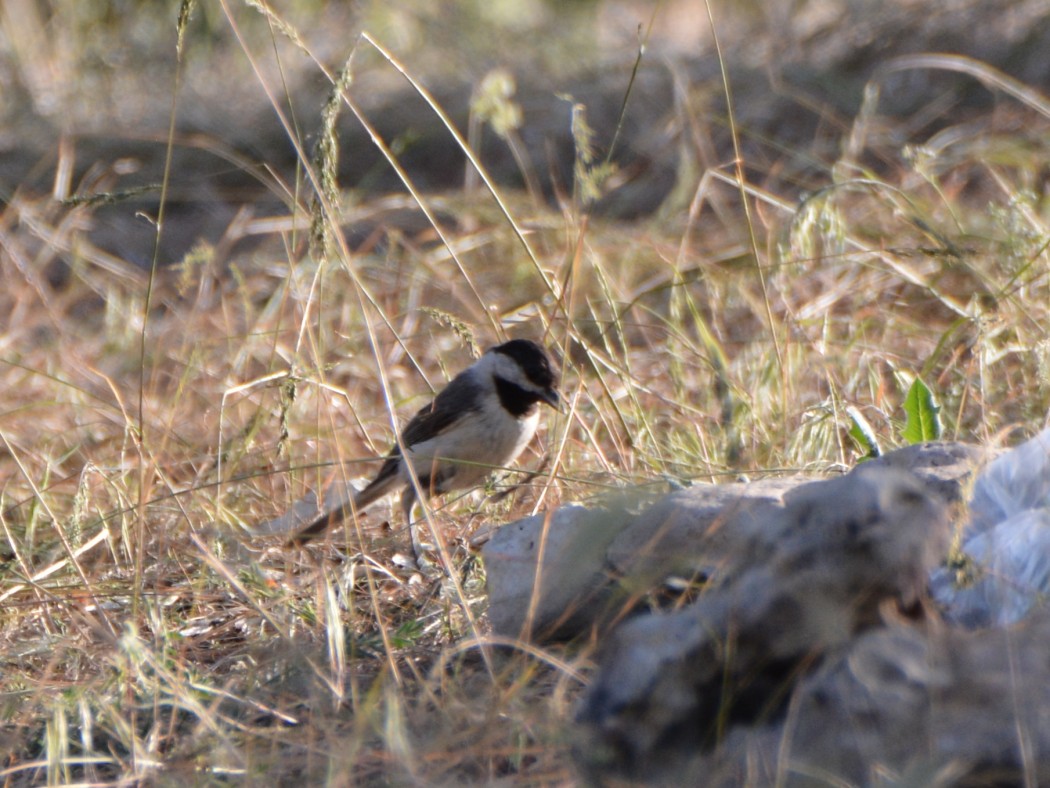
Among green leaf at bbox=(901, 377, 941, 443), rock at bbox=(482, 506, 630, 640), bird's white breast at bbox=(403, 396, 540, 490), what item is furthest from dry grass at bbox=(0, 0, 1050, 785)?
green leaf at bbox=(901, 377, 941, 443)

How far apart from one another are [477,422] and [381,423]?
19.4 inches

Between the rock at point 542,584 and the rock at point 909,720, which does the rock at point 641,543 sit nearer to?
the rock at point 542,584

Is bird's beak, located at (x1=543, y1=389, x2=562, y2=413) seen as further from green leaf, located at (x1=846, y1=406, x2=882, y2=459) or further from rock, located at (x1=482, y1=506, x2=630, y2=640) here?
rock, located at (x1=482, y1=506, x2=630, y2=640)

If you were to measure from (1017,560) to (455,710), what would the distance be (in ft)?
3.77

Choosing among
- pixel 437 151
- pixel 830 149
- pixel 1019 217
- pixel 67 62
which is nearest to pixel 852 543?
pixel 1019 217

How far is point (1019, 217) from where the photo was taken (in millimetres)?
4039

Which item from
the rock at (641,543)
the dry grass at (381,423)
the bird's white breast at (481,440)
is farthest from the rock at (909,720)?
the bird's white breast at (481,440)

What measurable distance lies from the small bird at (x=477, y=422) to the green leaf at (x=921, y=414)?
1.52m

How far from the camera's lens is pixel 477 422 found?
15.9ft

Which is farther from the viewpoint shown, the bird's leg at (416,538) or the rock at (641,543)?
the bird's leg at (416,538)

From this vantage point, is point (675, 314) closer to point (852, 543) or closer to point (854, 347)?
point (854, 347)

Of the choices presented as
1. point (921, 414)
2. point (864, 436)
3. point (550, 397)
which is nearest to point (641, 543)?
point (864, 436)

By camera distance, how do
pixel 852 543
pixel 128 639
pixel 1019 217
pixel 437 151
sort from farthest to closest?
1. pixel 437 151
2. pixel 1019 217
3. pixel 128 639
4. pixel 852 543

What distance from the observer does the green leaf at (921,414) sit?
10.7 feet
